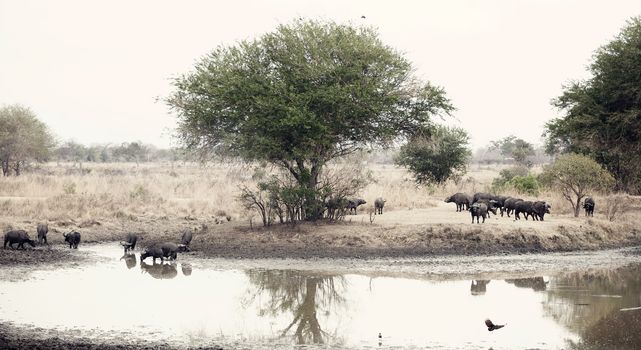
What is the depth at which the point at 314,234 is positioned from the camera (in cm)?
2802

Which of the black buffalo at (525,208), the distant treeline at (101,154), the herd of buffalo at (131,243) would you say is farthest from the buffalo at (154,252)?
the distant treeline at (101,154)

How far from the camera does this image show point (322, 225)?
1138 inches

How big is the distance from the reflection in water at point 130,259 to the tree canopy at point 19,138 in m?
37.1

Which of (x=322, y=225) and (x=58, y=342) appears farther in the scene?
(x=322, y=225)

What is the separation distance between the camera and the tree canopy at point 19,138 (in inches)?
2414

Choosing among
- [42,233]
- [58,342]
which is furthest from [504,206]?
[58,342]

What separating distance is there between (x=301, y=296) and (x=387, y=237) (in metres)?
8.60

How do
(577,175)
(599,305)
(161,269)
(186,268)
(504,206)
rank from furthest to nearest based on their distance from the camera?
(577,175)
(504,206)
(186,268)
(161,269)
(599,305)

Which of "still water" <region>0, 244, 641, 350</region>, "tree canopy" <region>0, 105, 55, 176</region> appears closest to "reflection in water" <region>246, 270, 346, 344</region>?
"still water" <region>0, 244, 641, 350</region>

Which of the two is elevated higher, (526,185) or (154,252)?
(526,185)

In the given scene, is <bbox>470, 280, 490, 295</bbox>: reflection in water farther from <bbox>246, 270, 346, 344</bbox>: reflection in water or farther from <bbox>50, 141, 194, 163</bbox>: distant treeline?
<bbox>50, 141, 194, 163</bbox>: distant treeline

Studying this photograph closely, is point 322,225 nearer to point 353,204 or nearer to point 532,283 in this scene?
point 353,204

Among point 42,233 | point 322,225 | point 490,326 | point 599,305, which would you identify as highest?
point 322,225

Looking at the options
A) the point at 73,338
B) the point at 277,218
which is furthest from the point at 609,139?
the point at 73,338
